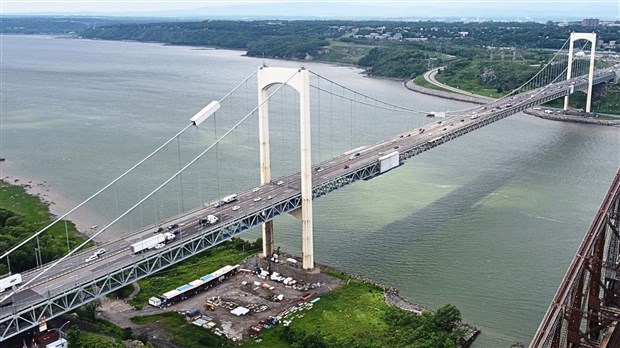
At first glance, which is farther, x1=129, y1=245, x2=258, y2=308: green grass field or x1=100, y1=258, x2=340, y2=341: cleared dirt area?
x1=129, y1=245, x2=258, y2=308: green grass field

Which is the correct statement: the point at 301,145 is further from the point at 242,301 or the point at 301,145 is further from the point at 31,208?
the point at 31,208

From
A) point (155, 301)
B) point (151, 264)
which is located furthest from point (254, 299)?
point (151, 264)

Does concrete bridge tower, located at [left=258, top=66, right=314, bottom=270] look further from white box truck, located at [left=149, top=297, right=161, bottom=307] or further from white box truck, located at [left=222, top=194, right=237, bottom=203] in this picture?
white box truck, located at [left=149, top=297, right=161, bottom=307]

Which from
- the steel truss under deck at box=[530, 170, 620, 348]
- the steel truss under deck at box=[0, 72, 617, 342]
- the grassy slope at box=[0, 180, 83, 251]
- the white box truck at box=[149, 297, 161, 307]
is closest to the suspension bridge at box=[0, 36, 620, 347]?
the steel truss under deck at box=[0, 72, 617, 342]

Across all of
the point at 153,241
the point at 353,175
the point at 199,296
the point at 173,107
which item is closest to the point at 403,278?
the point at 353,175

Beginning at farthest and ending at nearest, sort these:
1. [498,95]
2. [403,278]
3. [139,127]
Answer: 1. [498,95]
2. [139,127]
3. [403,278]

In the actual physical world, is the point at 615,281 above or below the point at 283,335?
above

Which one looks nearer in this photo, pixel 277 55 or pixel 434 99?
pixel 434 99

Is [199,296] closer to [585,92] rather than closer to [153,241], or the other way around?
[153,241]
